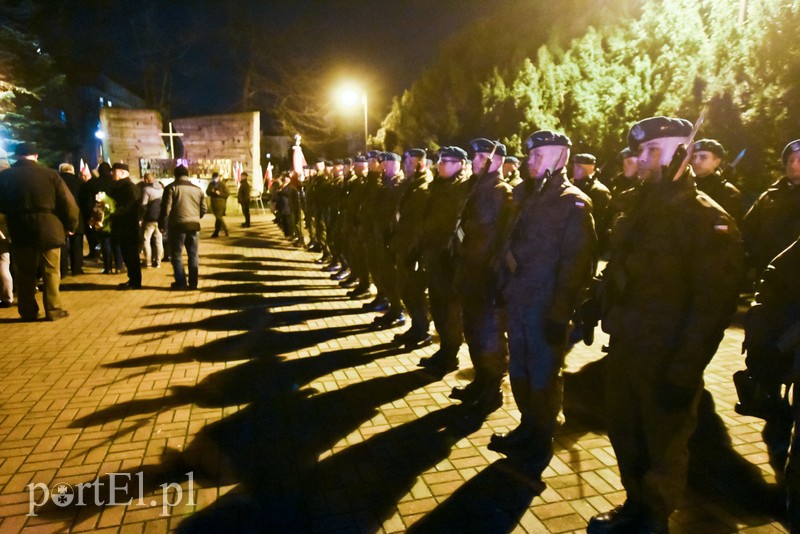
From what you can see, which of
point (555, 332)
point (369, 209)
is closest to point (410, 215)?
point (369, 209)

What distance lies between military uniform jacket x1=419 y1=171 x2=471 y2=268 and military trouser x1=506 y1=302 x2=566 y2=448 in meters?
1.66

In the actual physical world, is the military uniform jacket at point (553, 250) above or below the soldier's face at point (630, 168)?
below

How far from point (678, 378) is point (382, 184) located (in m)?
5.82

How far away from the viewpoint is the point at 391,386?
17.2 ft

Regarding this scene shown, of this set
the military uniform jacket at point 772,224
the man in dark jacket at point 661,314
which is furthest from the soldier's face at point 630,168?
the man in dark jacket at point 661,314

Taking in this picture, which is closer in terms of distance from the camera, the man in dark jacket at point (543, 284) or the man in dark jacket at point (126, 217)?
the man in dark jacket at point (543, 284)

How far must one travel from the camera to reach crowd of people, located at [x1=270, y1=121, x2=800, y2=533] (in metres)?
2.68

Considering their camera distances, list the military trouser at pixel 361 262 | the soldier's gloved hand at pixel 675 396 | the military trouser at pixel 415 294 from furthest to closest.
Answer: the military trouser at pixel 361 262 < the military trouser at pixel 415 294 < the soldier's gloved hand at pixel 675 396

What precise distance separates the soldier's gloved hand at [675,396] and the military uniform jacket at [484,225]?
1964mm

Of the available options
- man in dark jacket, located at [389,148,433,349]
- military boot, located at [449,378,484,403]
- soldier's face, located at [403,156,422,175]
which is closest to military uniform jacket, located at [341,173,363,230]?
soldier's face, located at [403,156,422,175]

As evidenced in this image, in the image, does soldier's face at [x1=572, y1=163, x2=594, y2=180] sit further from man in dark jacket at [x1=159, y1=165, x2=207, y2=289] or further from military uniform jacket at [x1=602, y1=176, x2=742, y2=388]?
man in dark jacket at [x1=159, y1=165, x2=207, y2=289]

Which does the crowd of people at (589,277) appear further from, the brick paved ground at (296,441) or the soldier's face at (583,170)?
the brick paved ground at (296,441)

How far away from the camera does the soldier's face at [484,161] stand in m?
4.76

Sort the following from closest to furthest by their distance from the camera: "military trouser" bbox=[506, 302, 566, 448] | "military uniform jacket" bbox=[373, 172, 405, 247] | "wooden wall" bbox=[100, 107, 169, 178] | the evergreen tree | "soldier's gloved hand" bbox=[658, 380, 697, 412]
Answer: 1. "soldier's gloved hand" bbox=[658, 380, 697, 412]
2. "military trouser" bbox=[506, 302, 566, 448]
3. "military uniform jacket" bbox=[373, 172, 405, 247]
4. the evergreen tree
5. "wooden wall" bbox=[100, 107, 169, 178]
